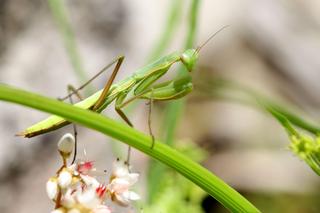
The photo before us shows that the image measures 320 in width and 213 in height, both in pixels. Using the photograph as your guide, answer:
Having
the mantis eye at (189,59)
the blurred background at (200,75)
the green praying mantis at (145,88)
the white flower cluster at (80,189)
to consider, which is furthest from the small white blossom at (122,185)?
the blurred background at (200,75)

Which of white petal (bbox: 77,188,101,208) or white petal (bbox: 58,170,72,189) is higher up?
white petal (bbox: 58,170,72,189)

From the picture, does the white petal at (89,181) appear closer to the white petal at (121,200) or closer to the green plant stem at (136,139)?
the white petal at (121,200)

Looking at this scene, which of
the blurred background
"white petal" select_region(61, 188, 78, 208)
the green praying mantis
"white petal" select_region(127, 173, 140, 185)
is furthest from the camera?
the blurred background

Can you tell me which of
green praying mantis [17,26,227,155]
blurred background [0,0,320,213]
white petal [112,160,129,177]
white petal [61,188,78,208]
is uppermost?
blurred background [0,0,320,213]

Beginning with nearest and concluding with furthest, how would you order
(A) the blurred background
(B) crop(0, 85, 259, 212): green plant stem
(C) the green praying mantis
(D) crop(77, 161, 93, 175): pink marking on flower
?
(B) crop(0, 85, 259, 212): green plant stem < (D) crop(77, 161, 93, 175): pink marking on flower < (C) the green praying mantis < (A) the blurred background

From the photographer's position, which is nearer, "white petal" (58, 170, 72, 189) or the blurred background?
"white petal" (58, 170, 72, 189)

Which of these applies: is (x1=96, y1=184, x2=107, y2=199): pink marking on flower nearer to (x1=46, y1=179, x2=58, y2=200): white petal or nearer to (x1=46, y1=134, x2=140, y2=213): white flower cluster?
(x1=46, y1=134, x2=140, y2=213): white flower cluster

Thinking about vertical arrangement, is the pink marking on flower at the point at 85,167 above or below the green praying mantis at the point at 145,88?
below

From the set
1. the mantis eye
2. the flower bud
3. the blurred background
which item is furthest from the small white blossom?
the blurred background
